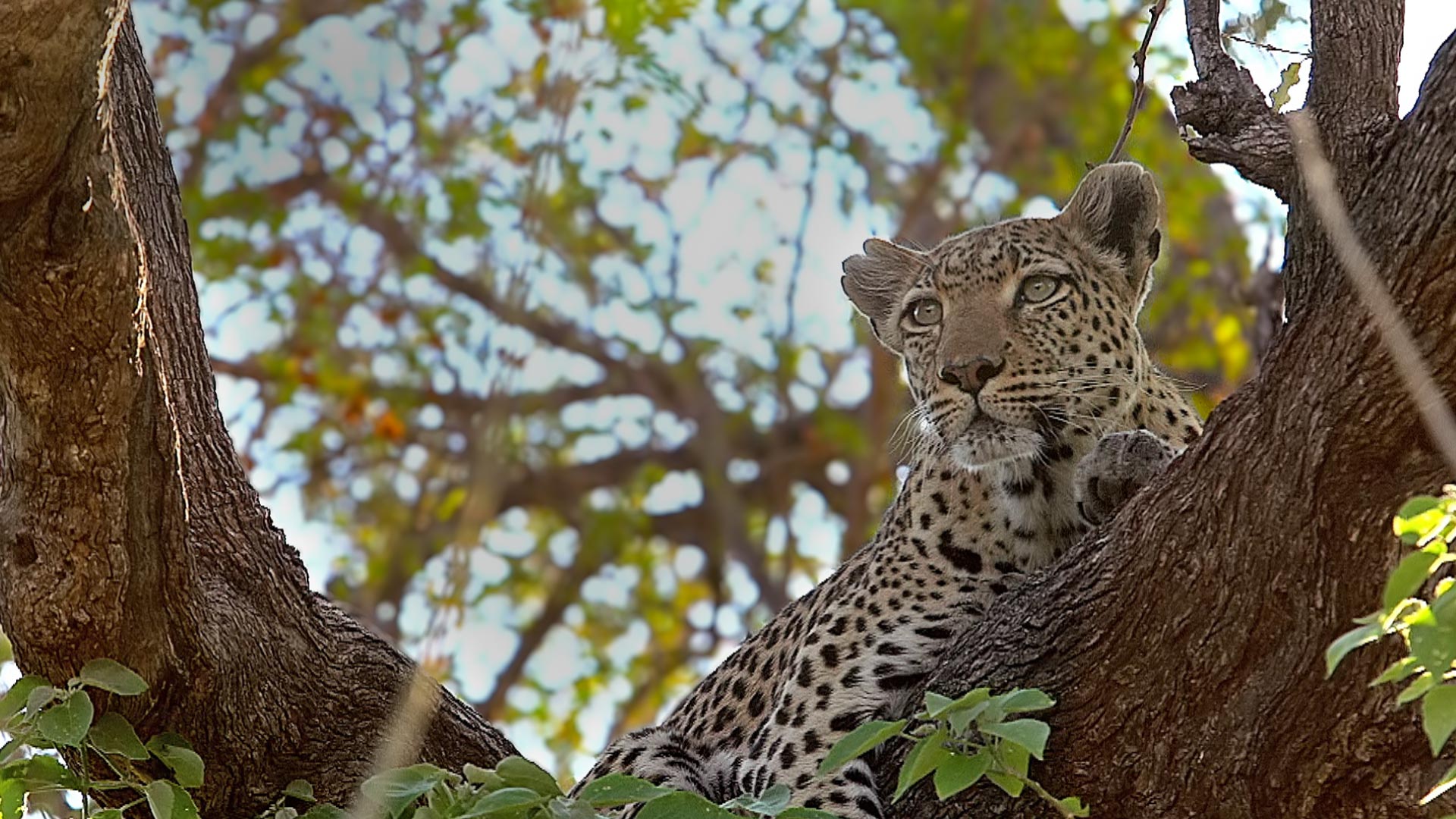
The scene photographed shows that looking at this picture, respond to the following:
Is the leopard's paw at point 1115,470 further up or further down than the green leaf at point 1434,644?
further up

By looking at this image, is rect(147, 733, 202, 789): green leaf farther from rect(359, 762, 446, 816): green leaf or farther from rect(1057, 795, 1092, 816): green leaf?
rect(1057, 795, 1092, 816): green leaf

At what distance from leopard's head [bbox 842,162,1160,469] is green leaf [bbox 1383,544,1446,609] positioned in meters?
3.13

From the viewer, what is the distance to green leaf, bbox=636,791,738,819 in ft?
13.0

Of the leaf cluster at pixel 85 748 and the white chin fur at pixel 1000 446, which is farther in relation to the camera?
the white chin fur at pixel 1000 446

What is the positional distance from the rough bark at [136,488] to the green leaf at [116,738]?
2.7 inches

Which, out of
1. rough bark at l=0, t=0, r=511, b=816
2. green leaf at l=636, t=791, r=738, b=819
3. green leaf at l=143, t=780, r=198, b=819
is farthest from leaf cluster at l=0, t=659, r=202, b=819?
green leaf at l=636, t=791, r=738, b=819

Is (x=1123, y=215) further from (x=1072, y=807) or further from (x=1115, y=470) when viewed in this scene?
(x=1072, y=807)

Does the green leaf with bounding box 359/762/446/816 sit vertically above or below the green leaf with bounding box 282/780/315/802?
below

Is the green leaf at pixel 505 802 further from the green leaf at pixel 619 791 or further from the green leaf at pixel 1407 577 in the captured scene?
the green leaf at pixel 1407 577

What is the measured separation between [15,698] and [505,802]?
1487 millimetres

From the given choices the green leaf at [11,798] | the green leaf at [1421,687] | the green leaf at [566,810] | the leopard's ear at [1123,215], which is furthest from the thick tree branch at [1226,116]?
the green leaf at [11,798]

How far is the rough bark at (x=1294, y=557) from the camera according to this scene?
406cm

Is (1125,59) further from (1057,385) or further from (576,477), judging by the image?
(1057,385)

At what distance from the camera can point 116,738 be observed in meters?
4.93
